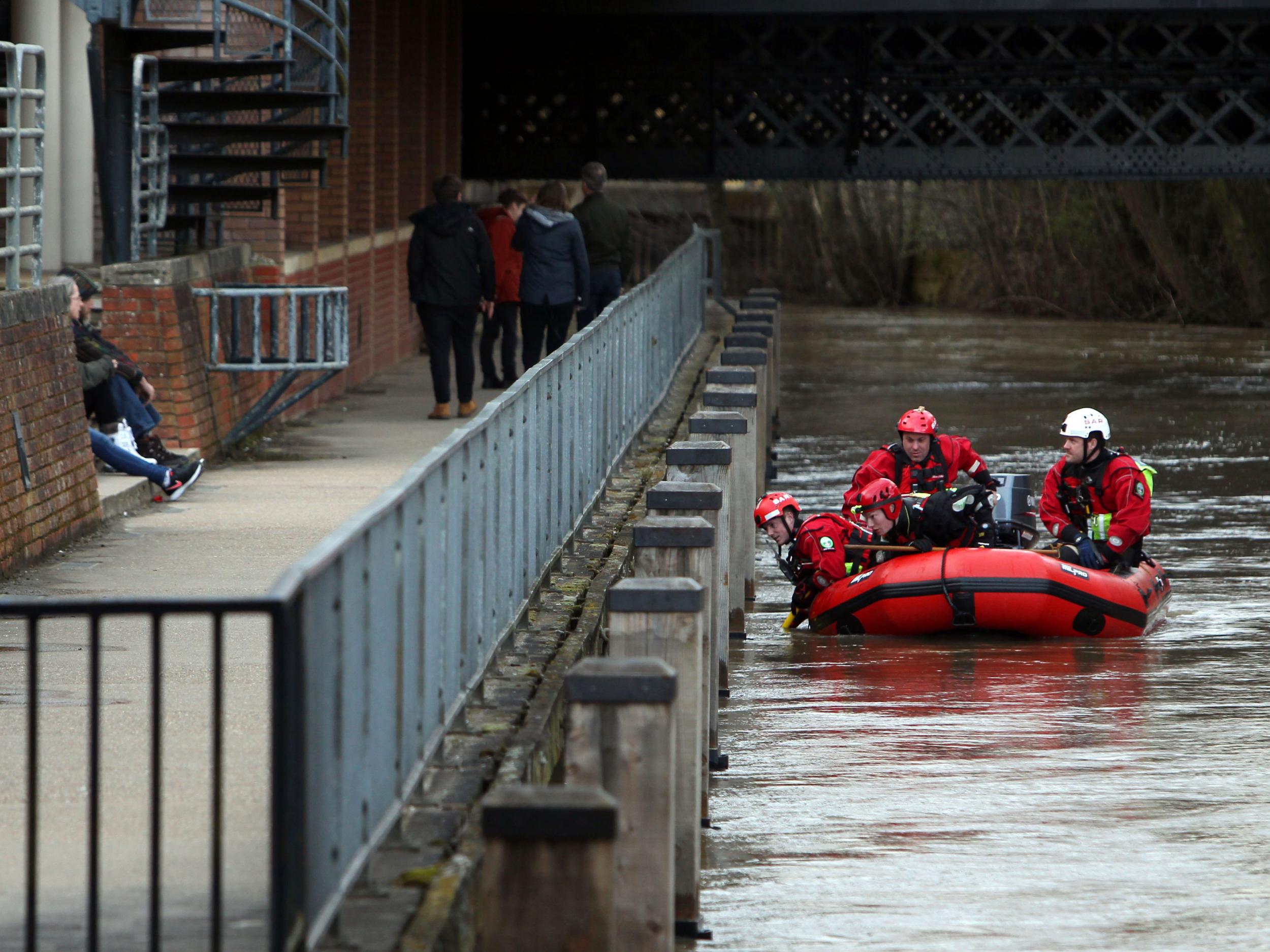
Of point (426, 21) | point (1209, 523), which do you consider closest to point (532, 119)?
point (426, 21)

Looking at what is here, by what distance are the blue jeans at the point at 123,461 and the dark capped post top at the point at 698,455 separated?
11.9 feet

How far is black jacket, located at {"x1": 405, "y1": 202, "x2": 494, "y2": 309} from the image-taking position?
16.0 metres

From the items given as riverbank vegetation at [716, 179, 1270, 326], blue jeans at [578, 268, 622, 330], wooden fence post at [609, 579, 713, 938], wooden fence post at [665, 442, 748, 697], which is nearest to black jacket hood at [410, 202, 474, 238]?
blue jeans at [578, 268, 622, 330]

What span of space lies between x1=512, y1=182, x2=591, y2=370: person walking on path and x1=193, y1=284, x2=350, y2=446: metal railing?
2034 millimetres

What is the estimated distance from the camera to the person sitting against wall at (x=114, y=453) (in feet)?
37.3

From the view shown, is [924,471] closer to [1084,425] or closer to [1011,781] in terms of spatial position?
[1084,425]

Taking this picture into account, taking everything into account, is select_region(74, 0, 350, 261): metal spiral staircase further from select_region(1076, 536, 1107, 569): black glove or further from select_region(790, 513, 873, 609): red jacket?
select_region(1076, 536, 1107, 569): black glove

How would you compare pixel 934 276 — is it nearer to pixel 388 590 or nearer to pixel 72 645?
pixel 72 645

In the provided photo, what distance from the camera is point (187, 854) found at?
5105 mm

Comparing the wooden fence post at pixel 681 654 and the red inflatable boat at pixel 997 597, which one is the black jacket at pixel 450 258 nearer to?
the red inflatable boat at pixel 997 597

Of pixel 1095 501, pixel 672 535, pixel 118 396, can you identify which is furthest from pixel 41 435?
pixel 1095 501

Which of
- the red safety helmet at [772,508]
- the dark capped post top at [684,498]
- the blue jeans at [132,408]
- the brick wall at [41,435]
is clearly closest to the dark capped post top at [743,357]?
the red safety helmet at [772,508]

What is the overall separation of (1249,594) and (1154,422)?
1020 centimetres

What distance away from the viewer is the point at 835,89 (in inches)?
945
